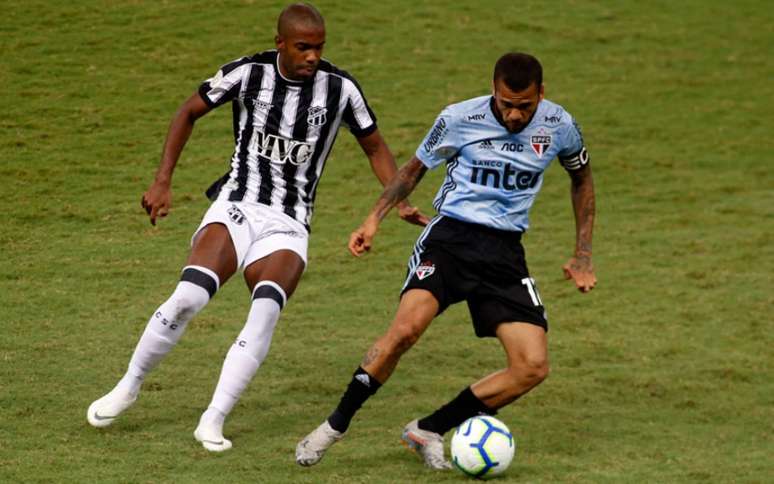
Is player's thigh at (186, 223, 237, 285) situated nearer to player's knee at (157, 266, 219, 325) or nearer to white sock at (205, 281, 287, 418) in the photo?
player's knee at (157, 266, 219, 325)

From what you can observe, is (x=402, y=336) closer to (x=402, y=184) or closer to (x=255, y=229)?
(x=402, y=184)

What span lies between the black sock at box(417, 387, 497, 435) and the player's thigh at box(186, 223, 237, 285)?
1.33 meters

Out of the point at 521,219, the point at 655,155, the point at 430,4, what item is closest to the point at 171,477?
the point at 521,219

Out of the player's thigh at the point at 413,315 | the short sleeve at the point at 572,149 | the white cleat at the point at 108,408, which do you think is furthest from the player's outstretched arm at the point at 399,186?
the white cleat at the point at 108,408

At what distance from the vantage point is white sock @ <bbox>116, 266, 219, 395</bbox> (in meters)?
6.44

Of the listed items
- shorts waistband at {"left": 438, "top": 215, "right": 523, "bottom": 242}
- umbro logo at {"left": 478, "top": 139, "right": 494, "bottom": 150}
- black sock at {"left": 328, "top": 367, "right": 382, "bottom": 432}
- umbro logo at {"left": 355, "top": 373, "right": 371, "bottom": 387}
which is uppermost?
umbro logo at {"left": 478, "top": 139, "right": 494, "bottom": 150}

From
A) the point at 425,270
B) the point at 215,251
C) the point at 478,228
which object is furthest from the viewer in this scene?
the point at 215,251

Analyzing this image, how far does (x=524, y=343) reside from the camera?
20.7ft

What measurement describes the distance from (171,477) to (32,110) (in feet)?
26.0

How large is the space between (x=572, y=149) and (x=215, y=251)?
1.98m

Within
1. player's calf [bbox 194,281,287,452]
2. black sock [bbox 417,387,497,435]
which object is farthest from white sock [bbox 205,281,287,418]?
black sock [bbox 417,387,497,435]

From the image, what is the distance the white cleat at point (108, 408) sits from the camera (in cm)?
655

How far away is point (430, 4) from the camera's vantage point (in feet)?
53.7

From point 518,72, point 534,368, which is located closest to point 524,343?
point 534,368
